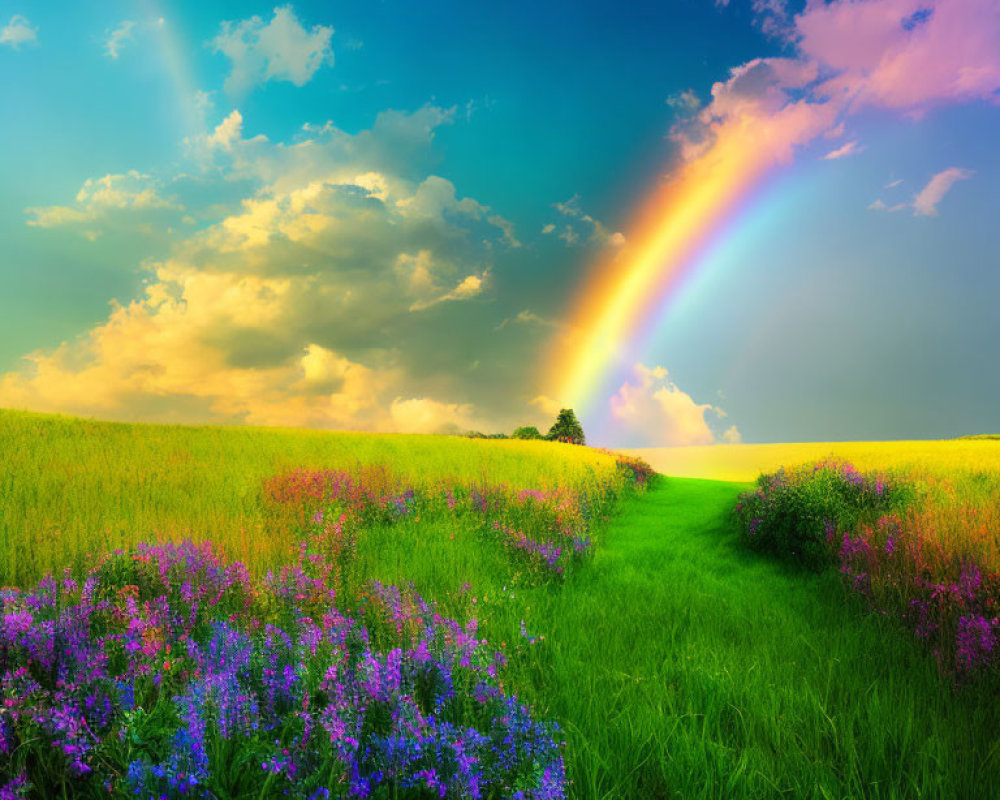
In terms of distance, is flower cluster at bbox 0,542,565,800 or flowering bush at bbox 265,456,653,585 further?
flowering bush at bbox 265,456,653,585

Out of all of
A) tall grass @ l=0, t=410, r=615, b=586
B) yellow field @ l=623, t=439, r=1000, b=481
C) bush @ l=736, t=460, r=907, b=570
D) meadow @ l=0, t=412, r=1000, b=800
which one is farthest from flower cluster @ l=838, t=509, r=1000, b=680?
yellow field @ l=623, t=439, r=1000, b=481

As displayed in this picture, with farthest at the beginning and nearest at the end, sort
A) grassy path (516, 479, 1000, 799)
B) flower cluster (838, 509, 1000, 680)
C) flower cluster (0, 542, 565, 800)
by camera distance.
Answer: flower cluster (838, 509, 1000, 680) → grassy path (516, 479, 1000, 799) → flower cluster (0, 542, 565, 800)

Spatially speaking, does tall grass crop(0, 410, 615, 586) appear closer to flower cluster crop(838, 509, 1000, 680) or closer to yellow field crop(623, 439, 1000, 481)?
flower cluster crop(838, 509, 1000, 680)

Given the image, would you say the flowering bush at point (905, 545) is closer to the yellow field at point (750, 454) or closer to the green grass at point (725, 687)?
the green grass at point (725, 687)

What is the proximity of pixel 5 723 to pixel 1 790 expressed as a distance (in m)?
0.41

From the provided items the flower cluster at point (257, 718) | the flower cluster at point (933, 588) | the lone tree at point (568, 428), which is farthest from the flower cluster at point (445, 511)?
the lone tree at point (568, 428)

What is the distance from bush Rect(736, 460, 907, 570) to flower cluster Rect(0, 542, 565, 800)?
21.3 feet

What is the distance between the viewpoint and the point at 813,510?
7.98m

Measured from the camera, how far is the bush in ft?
25.0

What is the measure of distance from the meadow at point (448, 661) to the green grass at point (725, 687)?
0.8 inches

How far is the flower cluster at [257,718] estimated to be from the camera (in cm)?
187

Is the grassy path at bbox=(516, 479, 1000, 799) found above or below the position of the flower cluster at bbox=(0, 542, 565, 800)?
below

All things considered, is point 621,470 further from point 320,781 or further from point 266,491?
point 320,781

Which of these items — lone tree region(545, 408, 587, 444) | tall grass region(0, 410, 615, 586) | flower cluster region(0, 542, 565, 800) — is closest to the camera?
flower cluster region(0, 542, 565, 800)
